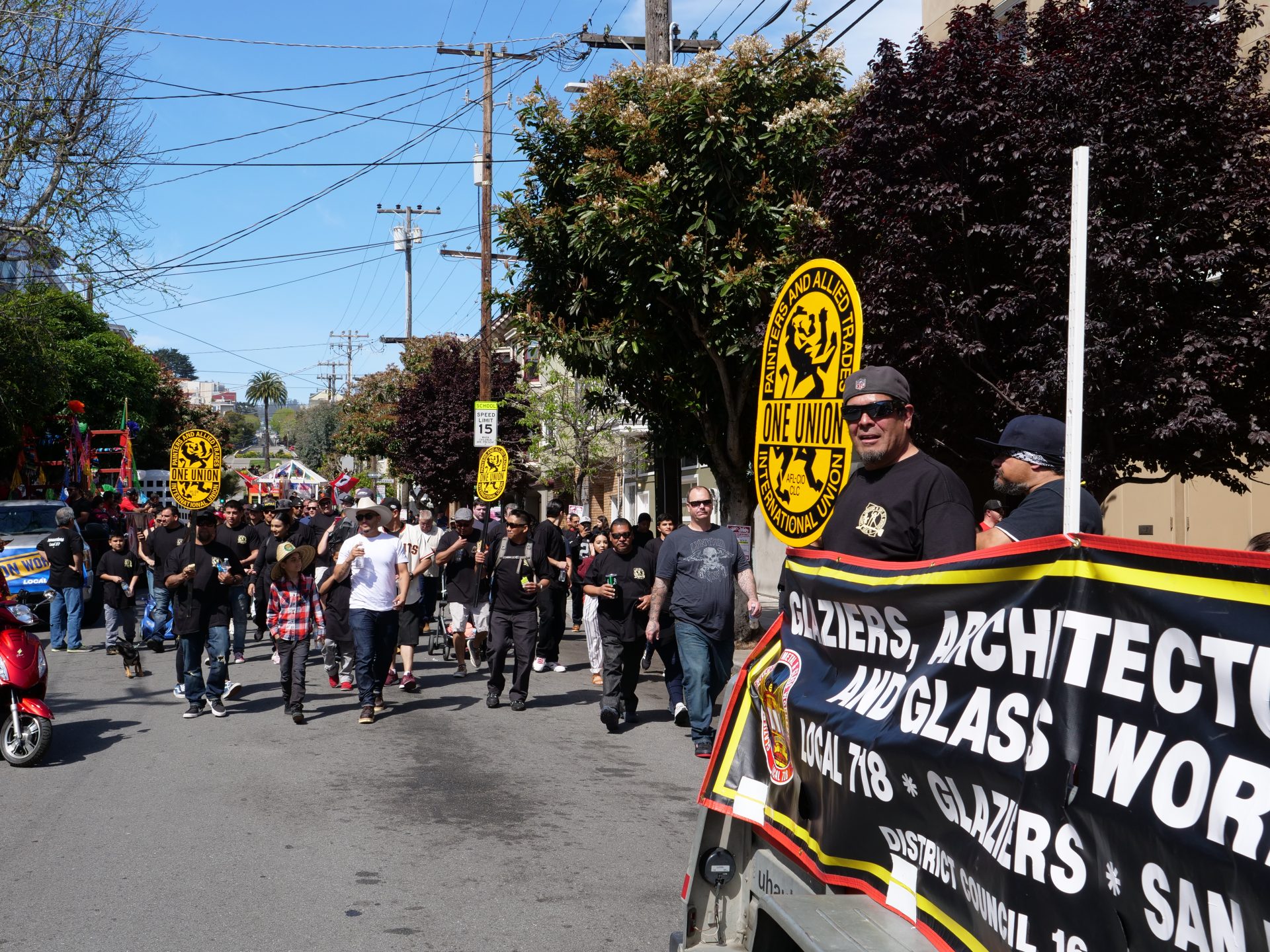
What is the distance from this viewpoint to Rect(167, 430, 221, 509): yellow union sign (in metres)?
15.8

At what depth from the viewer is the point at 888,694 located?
272 centimetres

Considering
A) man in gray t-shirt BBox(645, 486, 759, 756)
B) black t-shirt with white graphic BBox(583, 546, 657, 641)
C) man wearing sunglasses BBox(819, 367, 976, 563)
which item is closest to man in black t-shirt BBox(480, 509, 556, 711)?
black t-shirt with white graphic BBox(583, 546, 657, 641)

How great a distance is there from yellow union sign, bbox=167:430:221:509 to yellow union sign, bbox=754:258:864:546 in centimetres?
1222

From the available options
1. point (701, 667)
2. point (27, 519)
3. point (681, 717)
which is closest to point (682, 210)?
point (681, 717)

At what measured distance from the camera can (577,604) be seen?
61.9ft

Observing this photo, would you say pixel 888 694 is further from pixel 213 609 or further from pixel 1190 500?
pixel 1190 500

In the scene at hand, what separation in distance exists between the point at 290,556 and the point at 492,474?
8996 mm

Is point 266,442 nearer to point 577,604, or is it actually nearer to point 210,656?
point 577,604

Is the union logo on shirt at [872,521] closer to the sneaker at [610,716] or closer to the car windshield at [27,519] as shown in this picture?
the sneaker at [610,716]

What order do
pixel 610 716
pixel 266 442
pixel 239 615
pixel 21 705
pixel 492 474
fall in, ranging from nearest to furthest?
pixel 21 705, pixel 610 716, pixel 239 615, pixel 492 474, pixel 266 442

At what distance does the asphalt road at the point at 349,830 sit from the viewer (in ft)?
16.8

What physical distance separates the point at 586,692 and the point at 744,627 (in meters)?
3.20

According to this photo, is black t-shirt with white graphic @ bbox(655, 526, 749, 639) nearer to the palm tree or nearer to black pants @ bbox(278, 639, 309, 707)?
black pants @ bbox(278, 639, 309, 707)

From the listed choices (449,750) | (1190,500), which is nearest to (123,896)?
(449,750)
